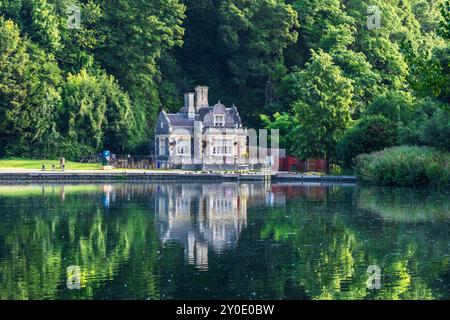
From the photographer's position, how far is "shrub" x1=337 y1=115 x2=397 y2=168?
76750mm

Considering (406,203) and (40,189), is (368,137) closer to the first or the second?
(406,203)

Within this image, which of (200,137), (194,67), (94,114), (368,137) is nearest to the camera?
(368,137)

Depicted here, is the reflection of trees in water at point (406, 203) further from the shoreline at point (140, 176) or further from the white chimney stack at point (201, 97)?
the white chimney stack at point (201, 97)

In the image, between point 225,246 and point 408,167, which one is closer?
point 225,246

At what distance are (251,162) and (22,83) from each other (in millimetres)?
21130

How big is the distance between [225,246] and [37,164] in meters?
55.0

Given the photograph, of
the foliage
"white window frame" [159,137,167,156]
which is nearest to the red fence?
the foliage

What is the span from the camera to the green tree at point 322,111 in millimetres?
83625

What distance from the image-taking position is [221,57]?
10744cm

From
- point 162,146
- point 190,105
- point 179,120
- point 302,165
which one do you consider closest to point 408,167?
point 302,165

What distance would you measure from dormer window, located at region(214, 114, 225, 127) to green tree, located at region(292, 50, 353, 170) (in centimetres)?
1204

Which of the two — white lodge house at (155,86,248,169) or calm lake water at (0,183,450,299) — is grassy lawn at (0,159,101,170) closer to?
white lodge house at (155,86,248,169)

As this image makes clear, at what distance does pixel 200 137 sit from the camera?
94.5 m
